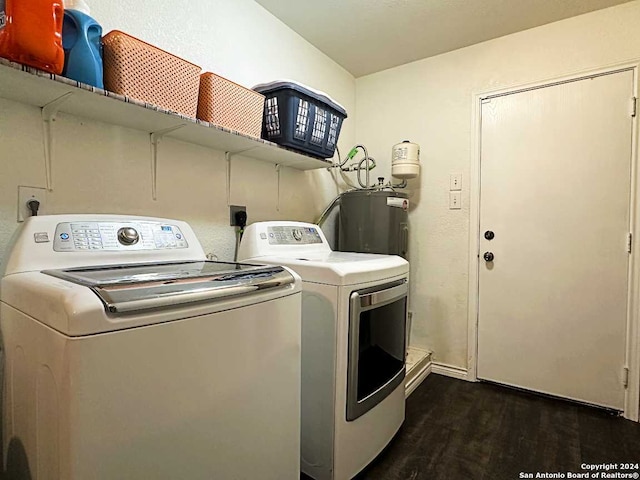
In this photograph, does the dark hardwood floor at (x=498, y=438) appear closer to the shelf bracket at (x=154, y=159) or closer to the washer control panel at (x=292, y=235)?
the washer control panel at (x=292, y=235)

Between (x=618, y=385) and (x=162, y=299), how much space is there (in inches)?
100

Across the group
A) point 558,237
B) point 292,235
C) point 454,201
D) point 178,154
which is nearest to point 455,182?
point 454,201

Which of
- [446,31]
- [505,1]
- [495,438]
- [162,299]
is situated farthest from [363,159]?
[162,299]

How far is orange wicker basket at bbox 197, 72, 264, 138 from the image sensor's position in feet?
4.73

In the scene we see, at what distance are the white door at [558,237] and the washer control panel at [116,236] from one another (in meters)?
2.08

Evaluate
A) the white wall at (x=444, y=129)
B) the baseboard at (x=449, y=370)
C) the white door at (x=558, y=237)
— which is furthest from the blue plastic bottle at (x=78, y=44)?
the baseboard at (x=449, y=370)

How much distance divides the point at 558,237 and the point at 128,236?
7.93 feet

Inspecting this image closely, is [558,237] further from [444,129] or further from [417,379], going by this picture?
[417,379]

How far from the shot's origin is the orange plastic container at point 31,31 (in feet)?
2.87

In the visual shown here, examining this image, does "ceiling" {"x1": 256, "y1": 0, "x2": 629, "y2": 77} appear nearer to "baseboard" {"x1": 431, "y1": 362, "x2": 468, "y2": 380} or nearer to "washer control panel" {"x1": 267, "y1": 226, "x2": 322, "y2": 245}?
"washer control panel" {"x1": 267, "y1": 226, "x2": 322, "y2": 245}

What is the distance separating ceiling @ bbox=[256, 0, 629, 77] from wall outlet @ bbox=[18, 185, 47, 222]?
5.34ft

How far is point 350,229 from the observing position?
2.48 m

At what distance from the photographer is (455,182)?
8.21 ft

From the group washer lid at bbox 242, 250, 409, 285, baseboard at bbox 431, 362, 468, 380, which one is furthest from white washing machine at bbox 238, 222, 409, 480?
baseboard at bbox 431, 362, 468, 380
